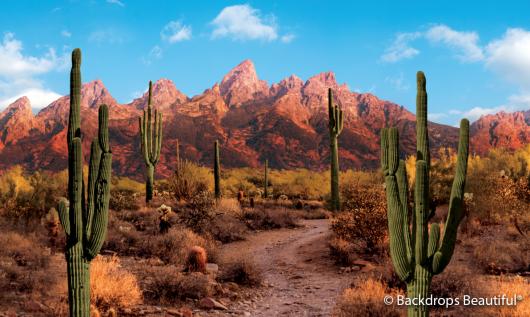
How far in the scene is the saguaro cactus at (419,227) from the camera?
225 inches

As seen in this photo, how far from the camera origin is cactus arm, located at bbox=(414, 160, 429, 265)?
19.0ft

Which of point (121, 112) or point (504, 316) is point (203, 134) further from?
point (504, 316)

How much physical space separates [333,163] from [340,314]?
56.8 feet

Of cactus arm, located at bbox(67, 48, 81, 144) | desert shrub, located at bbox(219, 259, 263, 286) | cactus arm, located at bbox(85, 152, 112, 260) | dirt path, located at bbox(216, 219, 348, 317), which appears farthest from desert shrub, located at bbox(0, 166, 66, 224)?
cactus arm, located at bbox(85, 152, 112, 260)

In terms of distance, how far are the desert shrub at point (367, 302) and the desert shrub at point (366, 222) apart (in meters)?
3.74


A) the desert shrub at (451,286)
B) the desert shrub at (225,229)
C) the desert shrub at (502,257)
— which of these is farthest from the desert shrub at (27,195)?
the desert shrub at (502,257)

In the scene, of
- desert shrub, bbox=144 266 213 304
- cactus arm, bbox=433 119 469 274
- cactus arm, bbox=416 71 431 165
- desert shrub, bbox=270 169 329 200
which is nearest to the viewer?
cactus arm, bbox=433 119 469 274

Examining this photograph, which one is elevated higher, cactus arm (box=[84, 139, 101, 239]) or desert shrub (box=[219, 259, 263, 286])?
cactus arm (box=[84, 139, 101, 239])

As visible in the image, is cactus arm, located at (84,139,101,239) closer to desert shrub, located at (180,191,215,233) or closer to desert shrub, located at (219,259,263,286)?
desert shrub, located at (219,259,263,286)

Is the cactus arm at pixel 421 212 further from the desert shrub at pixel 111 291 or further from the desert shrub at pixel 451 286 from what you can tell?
the desert shrub at pixel 111 291

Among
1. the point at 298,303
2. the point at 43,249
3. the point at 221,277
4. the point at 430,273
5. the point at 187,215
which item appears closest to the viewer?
the point at 430,273

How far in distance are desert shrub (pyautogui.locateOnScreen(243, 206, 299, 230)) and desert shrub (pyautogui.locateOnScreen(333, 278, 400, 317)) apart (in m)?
12.6

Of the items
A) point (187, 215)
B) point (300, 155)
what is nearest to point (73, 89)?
point (187, 215)

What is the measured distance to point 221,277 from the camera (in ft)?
34.2
